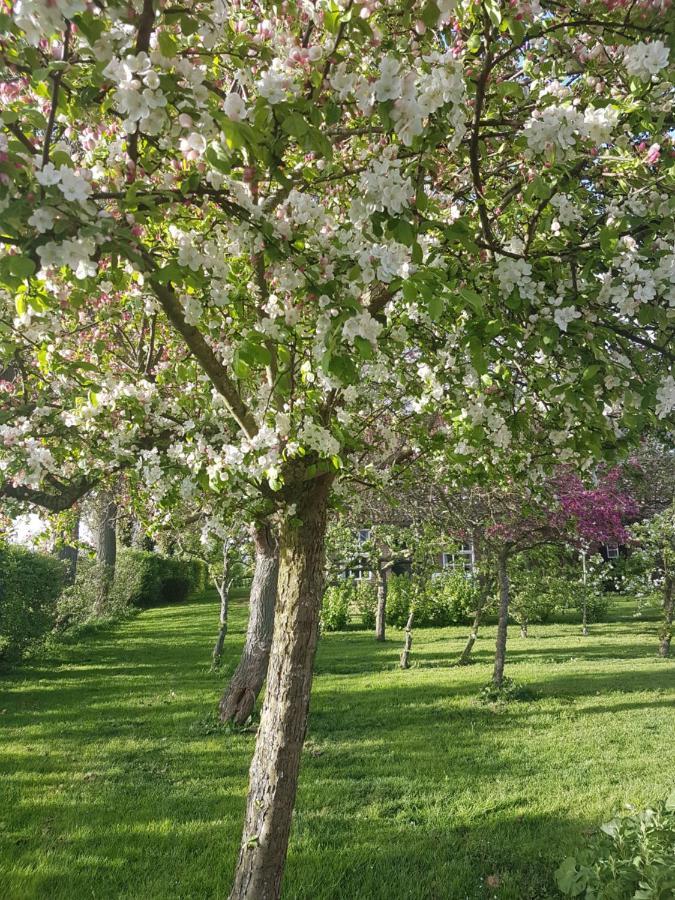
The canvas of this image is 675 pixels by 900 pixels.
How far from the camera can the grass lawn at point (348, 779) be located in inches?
183

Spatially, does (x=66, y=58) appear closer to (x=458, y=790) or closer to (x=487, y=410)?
(x=487, y=410)

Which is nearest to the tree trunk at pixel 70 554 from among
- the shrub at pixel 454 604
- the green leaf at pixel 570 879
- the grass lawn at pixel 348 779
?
the grass lawn at pixel 348 779

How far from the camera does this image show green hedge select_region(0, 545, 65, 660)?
1225 cm

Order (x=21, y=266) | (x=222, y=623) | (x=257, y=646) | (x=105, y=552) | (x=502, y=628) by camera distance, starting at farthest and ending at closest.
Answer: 1. (x=105, y=552)
2. (x=222, y=623)
3. (x=502, y=628)
4. (x=257, y=646)
5. (x=21, y=266)

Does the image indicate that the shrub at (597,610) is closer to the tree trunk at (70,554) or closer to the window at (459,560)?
the window at (459,560)

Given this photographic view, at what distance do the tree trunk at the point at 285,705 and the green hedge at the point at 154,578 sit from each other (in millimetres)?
16783

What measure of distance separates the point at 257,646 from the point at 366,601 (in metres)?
11.3

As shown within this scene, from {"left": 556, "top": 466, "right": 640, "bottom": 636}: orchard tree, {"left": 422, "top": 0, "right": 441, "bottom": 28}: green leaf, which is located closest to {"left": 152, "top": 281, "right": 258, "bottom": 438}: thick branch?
{"left": 422, "top": 0, "right": 441, "bottom": 28}: green leaf

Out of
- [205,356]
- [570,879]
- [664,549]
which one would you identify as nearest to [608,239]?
[205,356]

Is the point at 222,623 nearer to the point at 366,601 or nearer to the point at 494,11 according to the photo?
the point at 366,601

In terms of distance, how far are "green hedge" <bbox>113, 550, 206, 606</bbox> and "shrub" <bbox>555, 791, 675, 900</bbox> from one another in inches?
678

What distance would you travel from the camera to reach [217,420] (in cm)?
401

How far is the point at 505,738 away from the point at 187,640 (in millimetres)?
10179

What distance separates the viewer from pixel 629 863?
362cm
